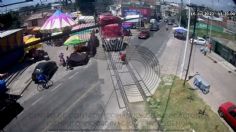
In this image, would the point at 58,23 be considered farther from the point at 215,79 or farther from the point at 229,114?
the point at 229,114

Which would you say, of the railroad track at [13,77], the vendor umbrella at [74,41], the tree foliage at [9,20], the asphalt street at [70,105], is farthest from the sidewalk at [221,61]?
the tree foliage at [9,20]

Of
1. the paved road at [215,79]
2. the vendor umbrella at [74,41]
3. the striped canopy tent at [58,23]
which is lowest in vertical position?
the paved road at [215,79]

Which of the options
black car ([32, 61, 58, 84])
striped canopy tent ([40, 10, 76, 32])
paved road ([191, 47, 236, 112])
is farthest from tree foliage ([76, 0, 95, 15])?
black car ([32, 61, 58, 84])

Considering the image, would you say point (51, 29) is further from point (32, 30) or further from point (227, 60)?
point (227, 60)

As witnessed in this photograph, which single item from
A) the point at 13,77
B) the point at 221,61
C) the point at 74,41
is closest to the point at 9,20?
the point at 74,41

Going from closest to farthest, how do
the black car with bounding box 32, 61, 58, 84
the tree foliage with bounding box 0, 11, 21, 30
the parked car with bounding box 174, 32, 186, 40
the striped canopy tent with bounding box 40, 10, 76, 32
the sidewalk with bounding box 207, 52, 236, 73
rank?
the black car with bounding box 32, 61, 58, 84
the sidewalk with bounding box 207, 52, 236, 73
the striped canopy tent with bounding box 40, 10, 76, 32
the tree foliage with bounding box 0, 11, 21, 30
the parked car with bounding box 174, 32, 186, 40

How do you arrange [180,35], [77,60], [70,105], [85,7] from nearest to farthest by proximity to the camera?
[70,105], [77,60], [180,35], [85,7]

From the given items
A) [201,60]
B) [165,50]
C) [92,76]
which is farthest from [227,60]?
[92,76]

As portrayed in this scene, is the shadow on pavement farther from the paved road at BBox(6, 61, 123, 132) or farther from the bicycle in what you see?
the bicycle

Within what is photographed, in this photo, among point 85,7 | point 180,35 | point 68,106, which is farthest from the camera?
point 85,7

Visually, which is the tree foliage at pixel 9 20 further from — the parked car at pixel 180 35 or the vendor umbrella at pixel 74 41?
the parked car at pixel 180 35

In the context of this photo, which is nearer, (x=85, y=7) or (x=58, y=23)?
(x=58, y=23)

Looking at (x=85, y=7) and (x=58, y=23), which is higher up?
(x=85, y=7)

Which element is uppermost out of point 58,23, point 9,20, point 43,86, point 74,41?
point 9,20
